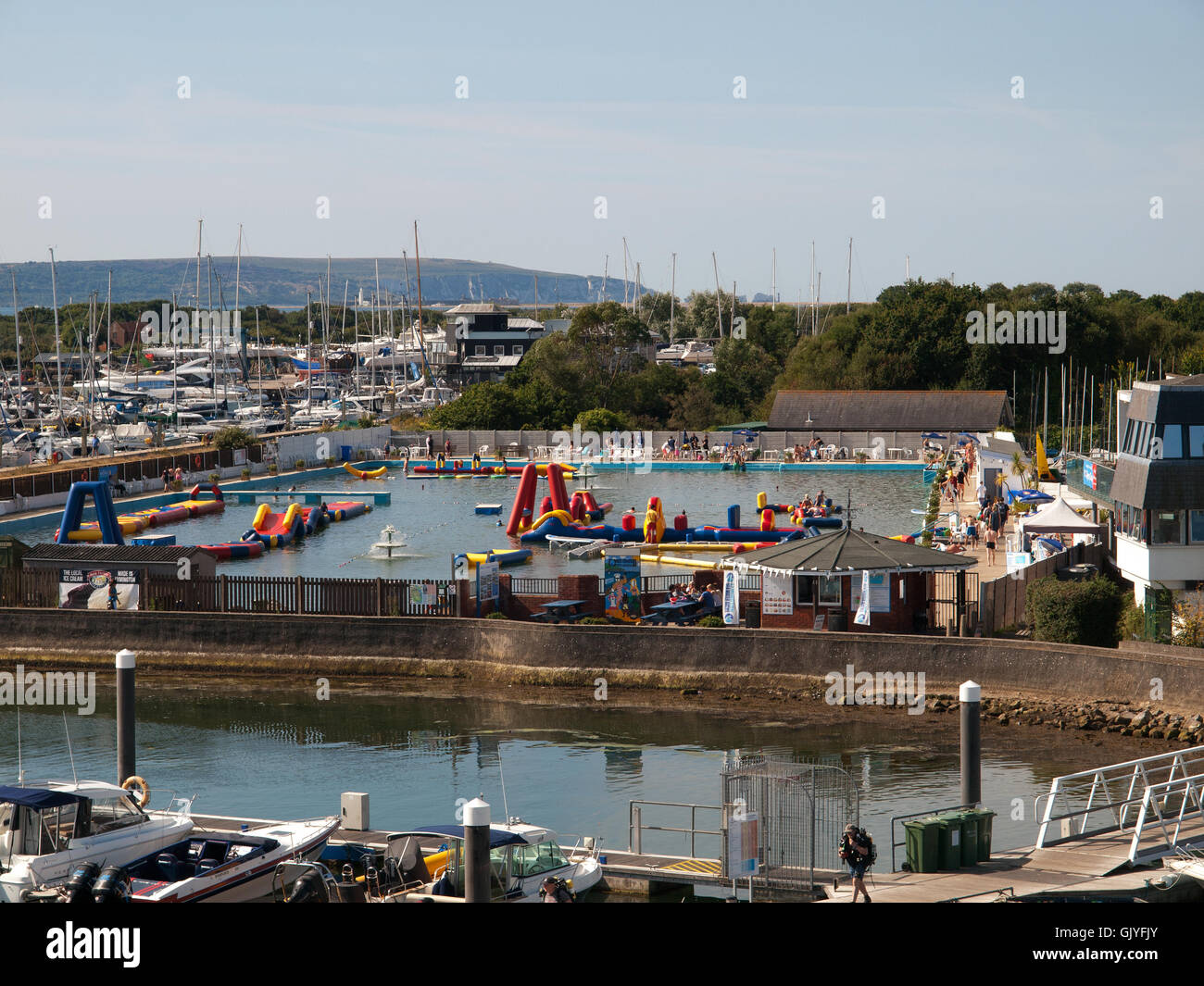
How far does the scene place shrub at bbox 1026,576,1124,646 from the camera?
2991cm

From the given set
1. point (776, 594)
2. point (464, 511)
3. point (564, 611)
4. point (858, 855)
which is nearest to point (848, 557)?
point (776, 594)

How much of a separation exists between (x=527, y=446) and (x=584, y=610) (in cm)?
5930

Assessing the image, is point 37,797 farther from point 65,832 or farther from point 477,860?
point 477,860

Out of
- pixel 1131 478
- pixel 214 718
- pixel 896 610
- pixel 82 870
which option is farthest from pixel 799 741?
pixel 82 870

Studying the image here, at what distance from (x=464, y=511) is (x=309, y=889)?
50.0m

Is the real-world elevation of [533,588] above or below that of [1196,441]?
below

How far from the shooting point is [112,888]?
649 inches

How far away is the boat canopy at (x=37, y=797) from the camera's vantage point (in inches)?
742

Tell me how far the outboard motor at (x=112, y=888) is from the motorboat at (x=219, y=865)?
582mm

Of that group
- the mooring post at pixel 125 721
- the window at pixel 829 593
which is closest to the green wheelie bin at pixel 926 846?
the mooring post at pixel 125 721

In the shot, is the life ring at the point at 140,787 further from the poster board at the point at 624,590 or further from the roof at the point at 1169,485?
the roof at the point at 1169,485

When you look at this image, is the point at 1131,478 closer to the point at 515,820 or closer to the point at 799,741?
the point at 799,741

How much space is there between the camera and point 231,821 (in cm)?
2172

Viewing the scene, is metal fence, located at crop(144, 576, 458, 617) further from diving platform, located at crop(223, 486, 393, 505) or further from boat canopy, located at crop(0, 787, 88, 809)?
diving platform, located at crop(223, 486, 393, 505)
